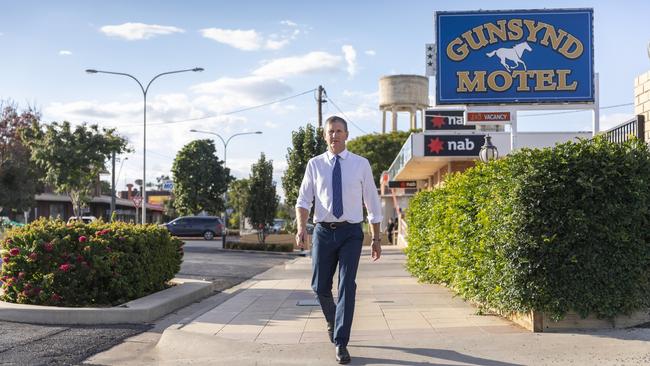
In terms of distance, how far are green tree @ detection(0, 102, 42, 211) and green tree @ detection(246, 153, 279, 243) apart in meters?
Result: 17.1

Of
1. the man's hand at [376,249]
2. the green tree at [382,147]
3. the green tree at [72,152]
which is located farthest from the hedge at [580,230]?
the green tree at [382,147]

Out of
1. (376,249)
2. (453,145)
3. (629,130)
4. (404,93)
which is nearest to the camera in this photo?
(376,249)

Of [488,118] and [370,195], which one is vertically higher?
[488,118]

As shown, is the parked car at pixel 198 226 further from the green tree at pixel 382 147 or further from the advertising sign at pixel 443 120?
the green tree at pixel 382 147

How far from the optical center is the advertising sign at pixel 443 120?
33219mm

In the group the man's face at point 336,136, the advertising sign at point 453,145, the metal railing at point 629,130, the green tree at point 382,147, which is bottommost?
the man's face at point 336,136

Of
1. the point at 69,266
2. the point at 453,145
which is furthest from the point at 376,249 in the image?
the point at 453,145

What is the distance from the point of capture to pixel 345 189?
233 inches

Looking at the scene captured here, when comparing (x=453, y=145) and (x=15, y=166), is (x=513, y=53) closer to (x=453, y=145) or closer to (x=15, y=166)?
(x=453, y=145)

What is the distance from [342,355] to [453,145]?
18.4 m

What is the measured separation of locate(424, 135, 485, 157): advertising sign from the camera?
23.3 meters

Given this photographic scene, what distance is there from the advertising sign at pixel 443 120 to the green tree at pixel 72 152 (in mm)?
16028

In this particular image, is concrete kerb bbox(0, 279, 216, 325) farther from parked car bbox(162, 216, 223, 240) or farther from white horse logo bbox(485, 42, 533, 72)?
parked car bbox(162, 216, 223, 240)

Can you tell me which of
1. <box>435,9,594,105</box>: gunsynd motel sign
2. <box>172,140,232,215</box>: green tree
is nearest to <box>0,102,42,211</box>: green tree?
<box>172,140,232,215</box>: green tree
